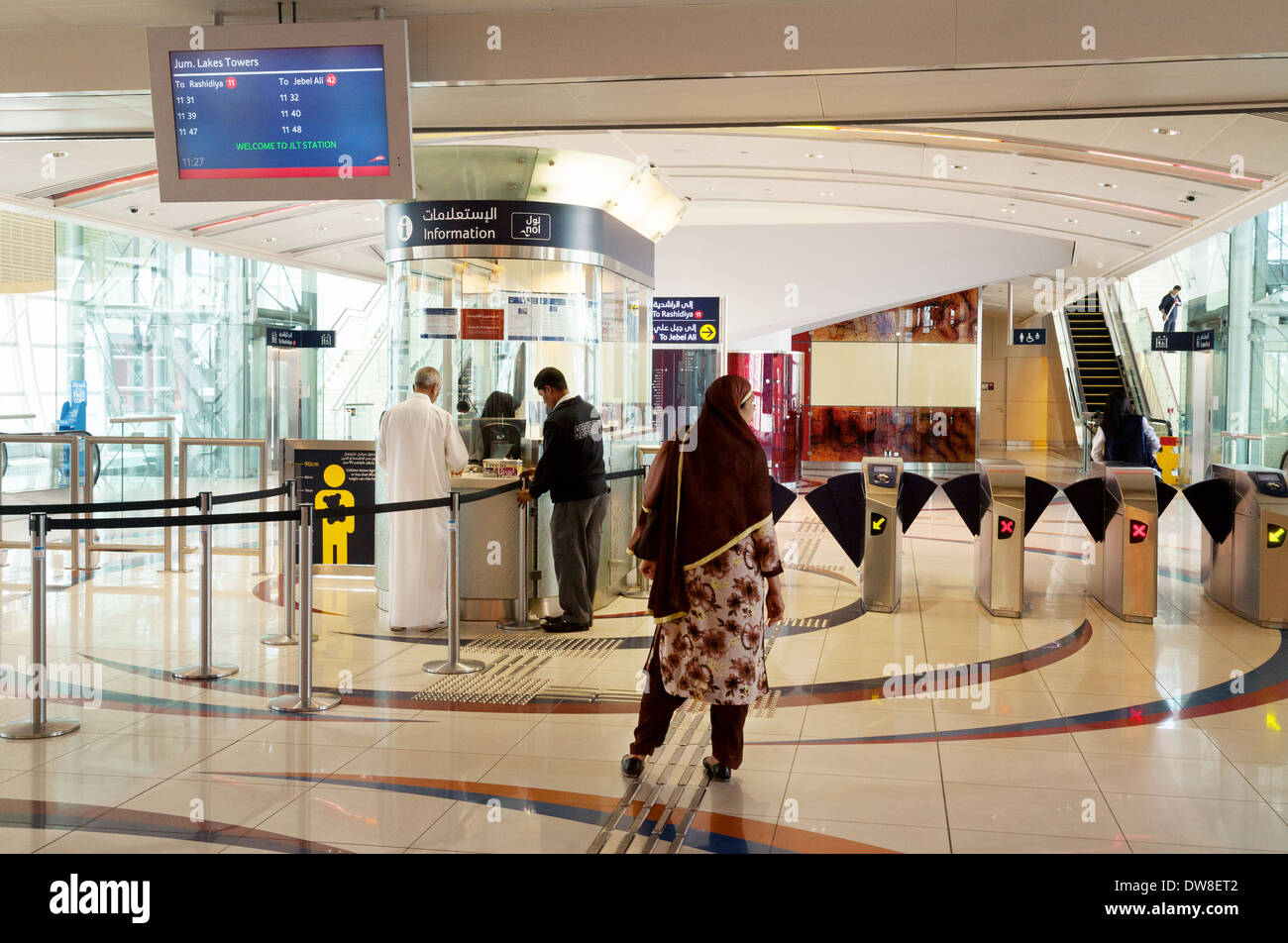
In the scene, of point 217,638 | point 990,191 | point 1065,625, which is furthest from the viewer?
point 990,191

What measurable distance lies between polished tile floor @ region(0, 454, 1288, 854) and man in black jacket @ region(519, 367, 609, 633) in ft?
0.89

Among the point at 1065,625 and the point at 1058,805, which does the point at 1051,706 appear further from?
the point at 1065,625

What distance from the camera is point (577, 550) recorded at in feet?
21.8

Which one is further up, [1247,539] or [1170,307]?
[1170,307]

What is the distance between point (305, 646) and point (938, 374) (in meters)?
16.2

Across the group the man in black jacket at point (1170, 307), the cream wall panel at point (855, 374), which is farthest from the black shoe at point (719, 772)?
the man in black jacket at point (1170, 307)

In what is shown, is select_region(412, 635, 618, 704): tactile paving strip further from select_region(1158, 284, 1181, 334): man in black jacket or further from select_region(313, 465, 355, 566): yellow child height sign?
select_region(1158, 284, 1181, 334): man in black jacket

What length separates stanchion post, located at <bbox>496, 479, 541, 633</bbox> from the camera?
677 cm

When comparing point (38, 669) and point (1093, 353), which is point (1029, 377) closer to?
point (1093, 353)

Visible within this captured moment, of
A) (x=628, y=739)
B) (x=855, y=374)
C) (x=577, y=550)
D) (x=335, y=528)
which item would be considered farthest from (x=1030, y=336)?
(x=628, y=739)

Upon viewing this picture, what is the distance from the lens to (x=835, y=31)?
5.35 metres

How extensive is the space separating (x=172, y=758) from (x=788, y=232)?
13.4 metres

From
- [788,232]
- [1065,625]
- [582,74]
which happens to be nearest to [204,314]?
[788,232]

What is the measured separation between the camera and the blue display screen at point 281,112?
552 centimetres
